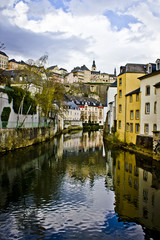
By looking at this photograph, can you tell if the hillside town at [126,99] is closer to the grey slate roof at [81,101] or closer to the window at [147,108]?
the window at [147,108]

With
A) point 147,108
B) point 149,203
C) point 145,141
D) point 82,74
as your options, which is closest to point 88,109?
point 82,74

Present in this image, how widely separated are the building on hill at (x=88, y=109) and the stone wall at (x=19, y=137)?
61.8 meters

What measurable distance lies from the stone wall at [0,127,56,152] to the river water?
17.8ft

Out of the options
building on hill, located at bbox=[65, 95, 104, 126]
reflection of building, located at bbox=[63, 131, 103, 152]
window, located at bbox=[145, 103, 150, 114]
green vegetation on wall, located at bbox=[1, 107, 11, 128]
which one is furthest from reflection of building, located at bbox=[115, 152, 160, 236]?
building on hill, located at bbox=[65, 95, 104, 126]

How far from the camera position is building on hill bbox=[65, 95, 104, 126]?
322ft

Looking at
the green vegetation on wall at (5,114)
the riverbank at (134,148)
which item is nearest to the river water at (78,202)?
the riverbank at (134,148)

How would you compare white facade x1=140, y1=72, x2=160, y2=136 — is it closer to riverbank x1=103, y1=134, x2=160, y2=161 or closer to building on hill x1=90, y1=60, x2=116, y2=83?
riverbank x1=103, y1=134, x2=160, y2=161

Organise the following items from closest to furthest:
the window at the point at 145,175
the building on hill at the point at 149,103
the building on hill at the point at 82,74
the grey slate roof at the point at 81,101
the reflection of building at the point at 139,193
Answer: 1. the reflection of building at the point at 139,193
2. the window at the point at 145,175
3. the building on hill at the point at 149,103
4. the grey slate roof at the point at 81,101
5. the building on hill at the point at 82,74

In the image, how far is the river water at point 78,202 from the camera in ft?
24.7

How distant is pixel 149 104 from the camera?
24.6 m

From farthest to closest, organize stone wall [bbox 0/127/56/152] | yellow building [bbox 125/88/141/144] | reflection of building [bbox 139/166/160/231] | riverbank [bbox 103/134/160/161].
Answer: yellow building [bbox 125/88/141/144], stone wall [bbox 0/127/56/152], riverbank [bbox 103/134/160/161], reflection of building [bbox 139/166/160/231]

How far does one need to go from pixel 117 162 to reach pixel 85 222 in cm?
1212

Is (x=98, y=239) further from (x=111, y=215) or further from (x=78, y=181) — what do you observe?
(x=78, y=181)

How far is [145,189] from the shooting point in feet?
40.0
